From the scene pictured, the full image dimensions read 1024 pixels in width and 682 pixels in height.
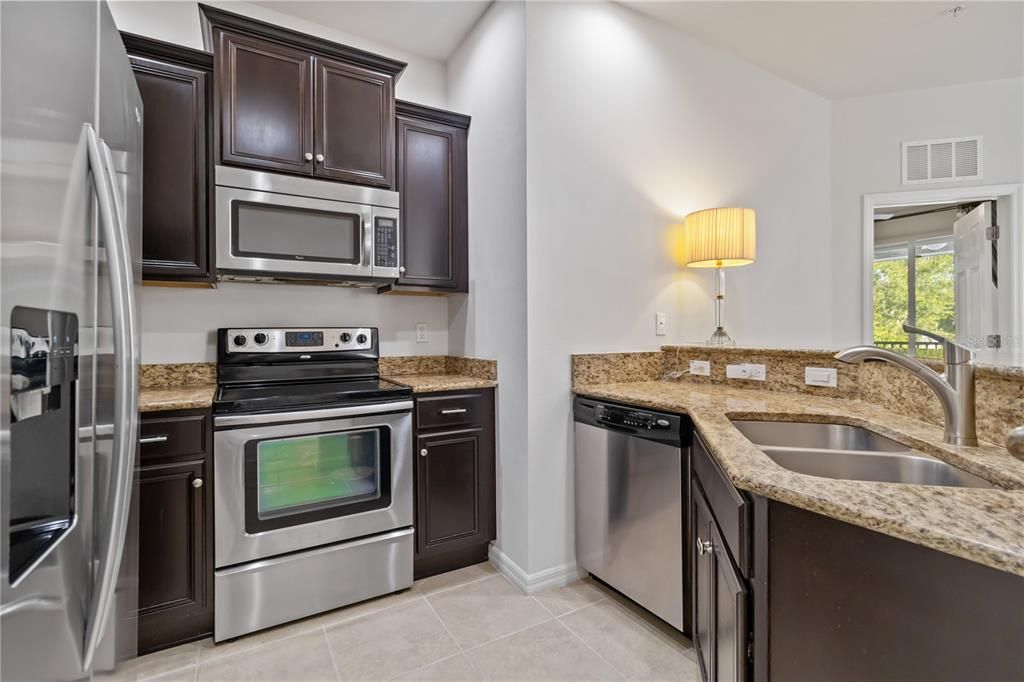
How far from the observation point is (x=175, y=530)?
68.0 inches

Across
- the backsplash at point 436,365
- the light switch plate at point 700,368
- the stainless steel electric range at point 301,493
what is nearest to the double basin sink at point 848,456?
the light switch plate at point 700,368

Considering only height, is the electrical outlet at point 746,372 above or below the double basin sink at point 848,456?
above

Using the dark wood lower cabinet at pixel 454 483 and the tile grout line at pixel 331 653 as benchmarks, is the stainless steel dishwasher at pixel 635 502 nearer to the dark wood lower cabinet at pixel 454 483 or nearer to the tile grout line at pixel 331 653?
the dark wood lower cabinet at pixel 454 483

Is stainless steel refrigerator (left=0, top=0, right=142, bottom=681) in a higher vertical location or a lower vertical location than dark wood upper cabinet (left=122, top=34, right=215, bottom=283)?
lower

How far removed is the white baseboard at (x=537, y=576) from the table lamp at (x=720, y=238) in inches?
52.5

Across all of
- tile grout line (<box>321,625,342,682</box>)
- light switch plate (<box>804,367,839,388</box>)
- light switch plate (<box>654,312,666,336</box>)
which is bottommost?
tile grout line (<box>321,625,342,682</box>)

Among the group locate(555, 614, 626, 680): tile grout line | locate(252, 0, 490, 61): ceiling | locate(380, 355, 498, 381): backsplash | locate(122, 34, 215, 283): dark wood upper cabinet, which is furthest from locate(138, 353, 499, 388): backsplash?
locate(252, 0, 490, 61): ceiling

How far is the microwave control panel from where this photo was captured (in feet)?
7.68

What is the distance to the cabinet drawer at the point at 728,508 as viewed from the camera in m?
1.00

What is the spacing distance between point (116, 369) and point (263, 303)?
5.18 ft

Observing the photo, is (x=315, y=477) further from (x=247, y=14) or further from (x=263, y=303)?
(x=247, y=14)

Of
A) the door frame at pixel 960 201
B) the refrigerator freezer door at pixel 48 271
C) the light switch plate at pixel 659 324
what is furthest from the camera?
the door frame at pixel 960 201

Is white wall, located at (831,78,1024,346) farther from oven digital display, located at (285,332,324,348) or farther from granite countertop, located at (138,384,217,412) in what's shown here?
granite countertop, located at (138,384,217,412)

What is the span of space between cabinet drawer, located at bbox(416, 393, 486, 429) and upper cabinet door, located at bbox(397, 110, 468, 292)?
63 cm
